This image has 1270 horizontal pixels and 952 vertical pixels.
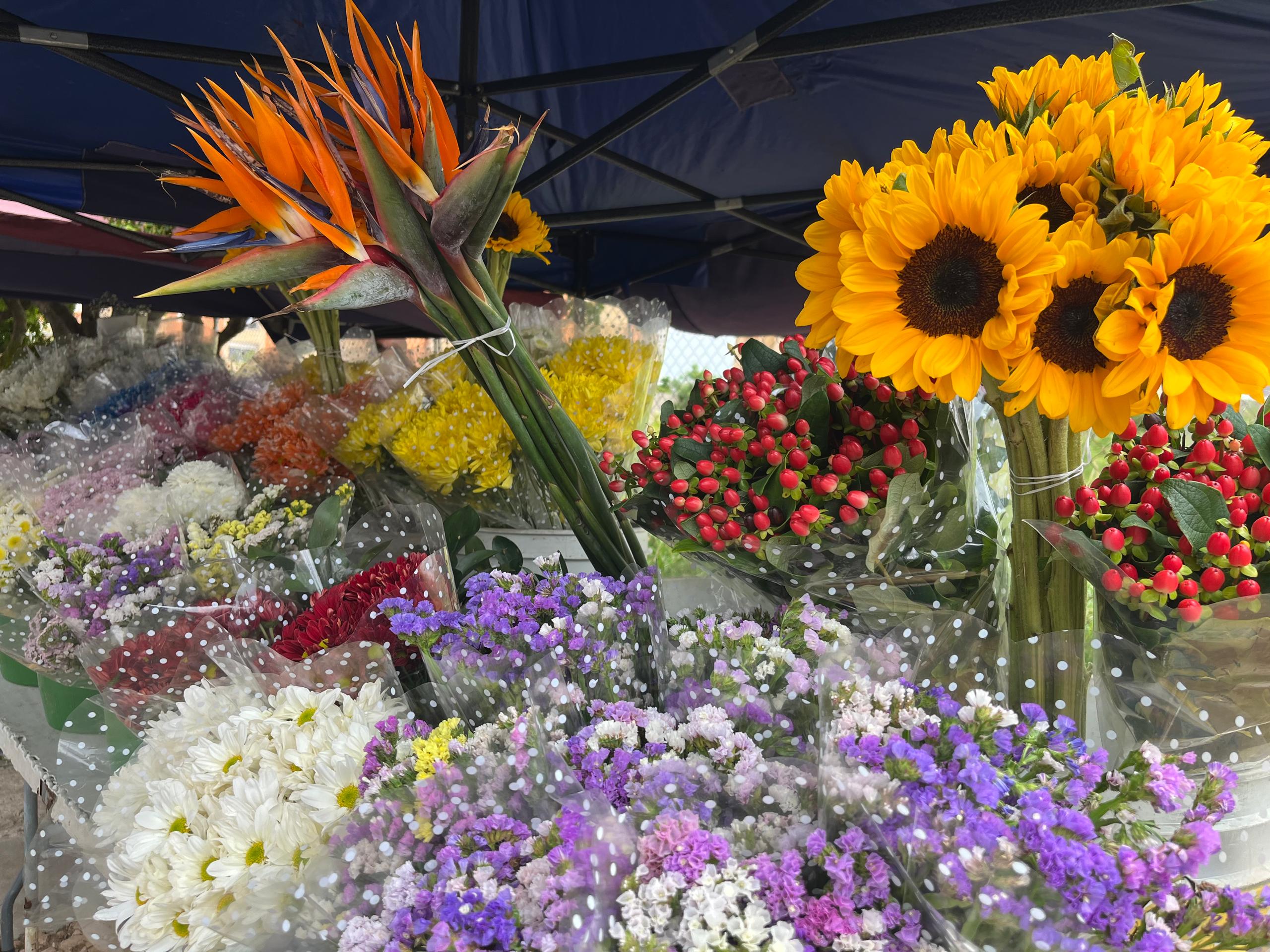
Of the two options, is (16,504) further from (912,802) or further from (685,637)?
(912,802)

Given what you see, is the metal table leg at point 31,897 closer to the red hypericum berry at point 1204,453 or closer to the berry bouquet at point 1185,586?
the berry bouquet at point 1185,586

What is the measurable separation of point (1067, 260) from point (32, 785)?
173cm

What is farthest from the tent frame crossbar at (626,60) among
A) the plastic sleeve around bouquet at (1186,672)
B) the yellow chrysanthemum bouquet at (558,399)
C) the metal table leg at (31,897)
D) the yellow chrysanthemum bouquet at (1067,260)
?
the metal table leg at (31,897)

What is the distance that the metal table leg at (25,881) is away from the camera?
792 mm

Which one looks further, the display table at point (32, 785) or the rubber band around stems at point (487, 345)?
the rubber band around stems at point (487, 345)

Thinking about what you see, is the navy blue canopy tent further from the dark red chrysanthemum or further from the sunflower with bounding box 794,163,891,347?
the dark red chrysanthemum

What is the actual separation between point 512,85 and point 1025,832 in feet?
5.58

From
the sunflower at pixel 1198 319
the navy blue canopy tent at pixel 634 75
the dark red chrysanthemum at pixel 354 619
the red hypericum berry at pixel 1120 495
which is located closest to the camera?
the sunflower at pixel 1198 319

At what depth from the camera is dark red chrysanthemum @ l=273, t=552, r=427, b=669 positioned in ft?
3.05

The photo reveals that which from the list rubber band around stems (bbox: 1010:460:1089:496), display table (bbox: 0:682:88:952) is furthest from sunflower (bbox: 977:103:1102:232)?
display table (bbox: 0:682:88:952)

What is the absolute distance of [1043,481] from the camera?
2.28ft

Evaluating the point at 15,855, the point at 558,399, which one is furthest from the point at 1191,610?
the point at 15,855

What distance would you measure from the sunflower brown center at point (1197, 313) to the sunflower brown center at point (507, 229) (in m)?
1.31

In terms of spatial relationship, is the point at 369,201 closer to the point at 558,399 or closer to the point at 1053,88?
the point at 558,399
